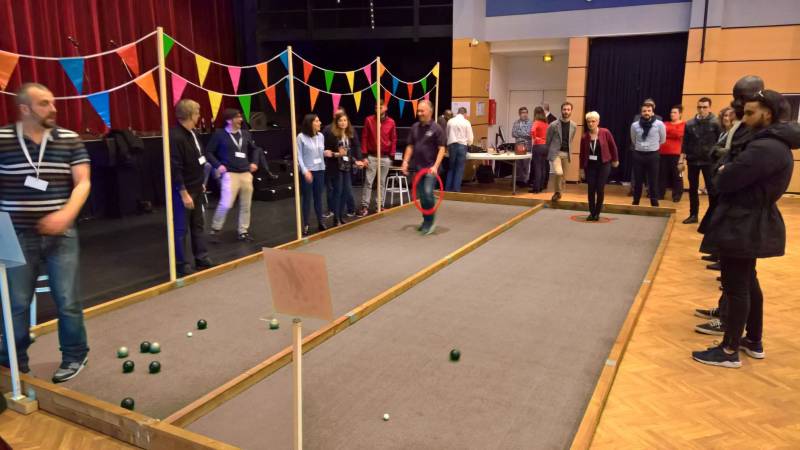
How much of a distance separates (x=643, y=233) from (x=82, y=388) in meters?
5.80

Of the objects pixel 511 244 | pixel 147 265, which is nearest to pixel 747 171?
pixel 511 244

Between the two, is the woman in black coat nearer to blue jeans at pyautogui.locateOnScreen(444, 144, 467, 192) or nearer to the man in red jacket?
the man in red jacket

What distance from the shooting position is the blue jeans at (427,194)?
6.29 m

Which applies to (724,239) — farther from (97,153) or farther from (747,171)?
(97,153)

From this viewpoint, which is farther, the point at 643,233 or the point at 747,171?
the point at 643,233

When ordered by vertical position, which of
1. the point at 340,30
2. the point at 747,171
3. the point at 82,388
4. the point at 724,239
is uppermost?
the point at 340,30

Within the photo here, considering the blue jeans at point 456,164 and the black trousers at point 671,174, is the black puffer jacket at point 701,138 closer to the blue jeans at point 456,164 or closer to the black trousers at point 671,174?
the black trousers at point 671,174

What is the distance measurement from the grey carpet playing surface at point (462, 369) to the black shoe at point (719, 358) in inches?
19.5

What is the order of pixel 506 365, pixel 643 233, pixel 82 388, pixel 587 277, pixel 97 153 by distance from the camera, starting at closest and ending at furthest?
1. pixel 82 388
2. pixel 506 365
3. pixel 587 277
4. pixel 643 233
5. pixel 97 153

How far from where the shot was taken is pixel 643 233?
6.66 metres

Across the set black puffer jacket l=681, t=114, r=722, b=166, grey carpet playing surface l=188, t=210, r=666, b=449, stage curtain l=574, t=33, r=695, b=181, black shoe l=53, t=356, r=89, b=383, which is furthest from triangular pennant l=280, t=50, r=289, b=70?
stage curtain l=574, t=33, r=695, b=181

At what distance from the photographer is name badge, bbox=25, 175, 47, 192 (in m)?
2.78

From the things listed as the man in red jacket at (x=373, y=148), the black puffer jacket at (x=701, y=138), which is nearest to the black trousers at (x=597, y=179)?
the black puffer jacket at (x=701, y=138)

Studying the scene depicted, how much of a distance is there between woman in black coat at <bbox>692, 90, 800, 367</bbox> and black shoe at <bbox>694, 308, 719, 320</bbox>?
2.37 feet
